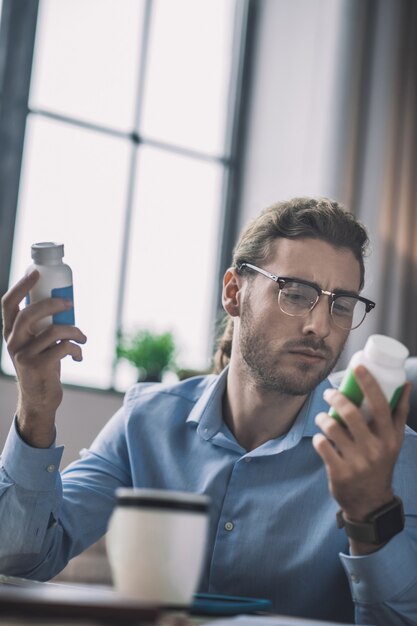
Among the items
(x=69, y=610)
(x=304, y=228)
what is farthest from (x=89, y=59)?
(x=69, y=610)

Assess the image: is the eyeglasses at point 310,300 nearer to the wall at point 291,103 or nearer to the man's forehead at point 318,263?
the man's forehead at point 318,263

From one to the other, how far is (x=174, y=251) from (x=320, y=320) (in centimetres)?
263

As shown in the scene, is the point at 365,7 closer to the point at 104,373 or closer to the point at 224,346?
the point at 104,373

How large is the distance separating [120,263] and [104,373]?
1.59 feet

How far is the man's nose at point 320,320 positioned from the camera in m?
1.40

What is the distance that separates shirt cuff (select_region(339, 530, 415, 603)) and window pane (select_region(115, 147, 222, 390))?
2.75 m

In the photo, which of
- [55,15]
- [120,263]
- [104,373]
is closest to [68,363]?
[104,373]

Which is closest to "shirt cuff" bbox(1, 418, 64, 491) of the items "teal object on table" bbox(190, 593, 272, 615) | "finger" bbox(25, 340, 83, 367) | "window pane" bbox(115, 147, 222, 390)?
"finger" bbox(25, 340, 83, 367)

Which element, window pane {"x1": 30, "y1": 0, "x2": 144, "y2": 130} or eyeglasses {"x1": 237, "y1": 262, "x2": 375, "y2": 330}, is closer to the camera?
eyeglasses {"x1": 237, "y1": 262, "x2": 375, "y2": 330}

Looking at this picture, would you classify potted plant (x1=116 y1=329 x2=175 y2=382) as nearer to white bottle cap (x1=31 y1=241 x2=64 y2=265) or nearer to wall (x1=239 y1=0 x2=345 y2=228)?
wall (x1=239 y1=0 x2=345 y2=228)

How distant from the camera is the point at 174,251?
3.99 metres

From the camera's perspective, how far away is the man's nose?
1396 millimetres

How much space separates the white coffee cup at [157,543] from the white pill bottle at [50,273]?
341 millimetres

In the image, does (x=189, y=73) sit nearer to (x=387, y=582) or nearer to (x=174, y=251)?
(x=174, y=251)
